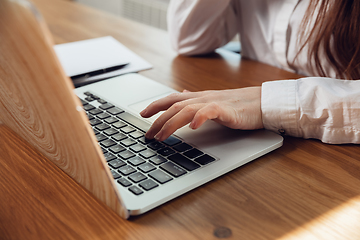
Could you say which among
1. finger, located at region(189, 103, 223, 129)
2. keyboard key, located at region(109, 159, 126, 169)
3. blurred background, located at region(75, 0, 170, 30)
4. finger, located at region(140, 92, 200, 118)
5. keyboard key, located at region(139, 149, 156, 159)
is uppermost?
finger, located at region(189, 103, 223, 129)

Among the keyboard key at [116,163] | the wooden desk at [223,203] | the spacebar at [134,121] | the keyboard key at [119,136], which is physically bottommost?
the wooden desk at [223,203]

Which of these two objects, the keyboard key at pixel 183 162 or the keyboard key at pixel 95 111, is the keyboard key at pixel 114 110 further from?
the keyboard key at pixel 183 162

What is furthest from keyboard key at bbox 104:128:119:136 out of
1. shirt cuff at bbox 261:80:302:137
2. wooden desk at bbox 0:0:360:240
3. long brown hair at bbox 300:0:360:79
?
long brown hair at bbox 300:0:360:79

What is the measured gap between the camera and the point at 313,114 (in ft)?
1.92

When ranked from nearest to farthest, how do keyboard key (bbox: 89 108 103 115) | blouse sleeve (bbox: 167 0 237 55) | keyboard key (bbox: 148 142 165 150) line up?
1. keyboard key (bbox: 148 142 165 150)
2. keyboard key (bbox: 89 108 103 115)
3. blouse sleeve (bbox: 167 0 237 55)

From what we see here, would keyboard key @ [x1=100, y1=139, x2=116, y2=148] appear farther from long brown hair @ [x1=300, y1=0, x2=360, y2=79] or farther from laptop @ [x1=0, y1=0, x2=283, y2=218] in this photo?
long brown hair @ [x1=300, y1=0, x2=360, y2=79]

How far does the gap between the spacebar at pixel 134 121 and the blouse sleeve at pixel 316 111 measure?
19 centimetres

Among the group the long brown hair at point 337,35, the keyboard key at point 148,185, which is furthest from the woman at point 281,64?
the keyboard key at point 148,185

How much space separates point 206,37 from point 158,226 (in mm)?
701

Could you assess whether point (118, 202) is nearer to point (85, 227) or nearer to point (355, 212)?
point (85, 227)

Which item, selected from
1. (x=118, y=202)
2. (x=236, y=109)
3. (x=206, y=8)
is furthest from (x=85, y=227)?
(x=206, y=8)

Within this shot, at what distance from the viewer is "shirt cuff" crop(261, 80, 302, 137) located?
58 cm

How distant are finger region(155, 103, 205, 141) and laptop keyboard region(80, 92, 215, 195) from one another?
0.01 meters

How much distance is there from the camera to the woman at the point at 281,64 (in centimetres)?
57
